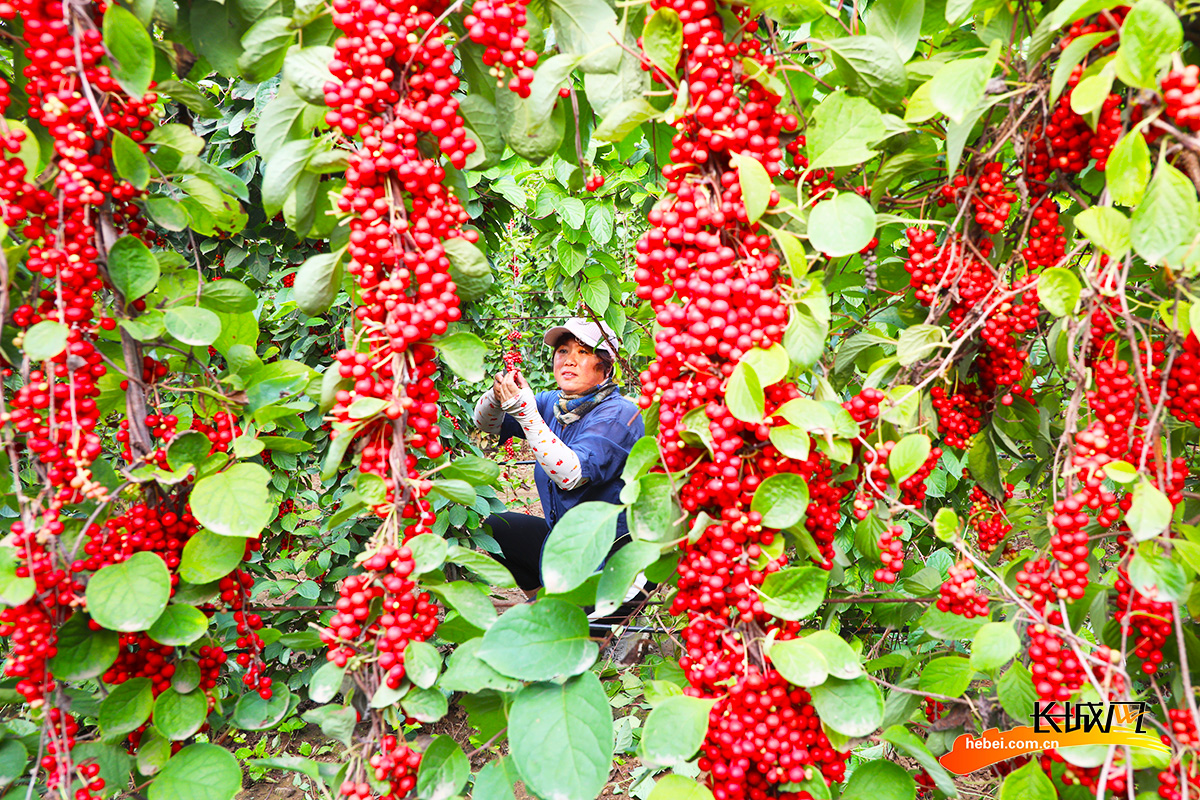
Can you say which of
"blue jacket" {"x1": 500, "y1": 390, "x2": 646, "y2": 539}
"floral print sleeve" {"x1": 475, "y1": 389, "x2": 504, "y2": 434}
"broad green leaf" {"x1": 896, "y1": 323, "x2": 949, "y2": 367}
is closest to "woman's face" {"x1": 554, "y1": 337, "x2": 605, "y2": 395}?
"blue jacket" {"x1": 500, "y1": 390, "x2": 646, "y2": 539}

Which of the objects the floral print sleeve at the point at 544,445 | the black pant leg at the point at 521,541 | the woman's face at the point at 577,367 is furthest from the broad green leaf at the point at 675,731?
the black pant leg at the point at 521,541

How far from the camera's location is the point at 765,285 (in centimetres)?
83

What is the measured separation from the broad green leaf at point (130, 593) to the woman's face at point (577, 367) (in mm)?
2632

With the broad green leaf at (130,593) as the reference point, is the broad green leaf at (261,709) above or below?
below

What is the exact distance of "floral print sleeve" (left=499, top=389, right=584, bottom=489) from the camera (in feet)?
9.95

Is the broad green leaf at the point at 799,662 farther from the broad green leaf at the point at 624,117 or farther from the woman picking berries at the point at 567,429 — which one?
the woman picking berries at the point at 567,429

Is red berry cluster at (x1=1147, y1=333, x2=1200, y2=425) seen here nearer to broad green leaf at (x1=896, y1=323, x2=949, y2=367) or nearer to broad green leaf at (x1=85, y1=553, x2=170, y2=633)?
broad green leaf at (x1=896, y1=323, x2=949, y2=367)

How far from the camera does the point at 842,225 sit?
2.66 ft

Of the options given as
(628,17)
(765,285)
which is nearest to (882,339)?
(765,285)

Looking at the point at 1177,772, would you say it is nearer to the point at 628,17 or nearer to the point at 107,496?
the point at 628,17

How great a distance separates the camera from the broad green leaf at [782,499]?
786 mm

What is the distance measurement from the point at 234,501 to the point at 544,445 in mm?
2131

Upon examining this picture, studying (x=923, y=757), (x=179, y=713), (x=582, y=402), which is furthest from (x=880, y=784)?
(x=582, y=402)

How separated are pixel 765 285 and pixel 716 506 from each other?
285 millimetres
